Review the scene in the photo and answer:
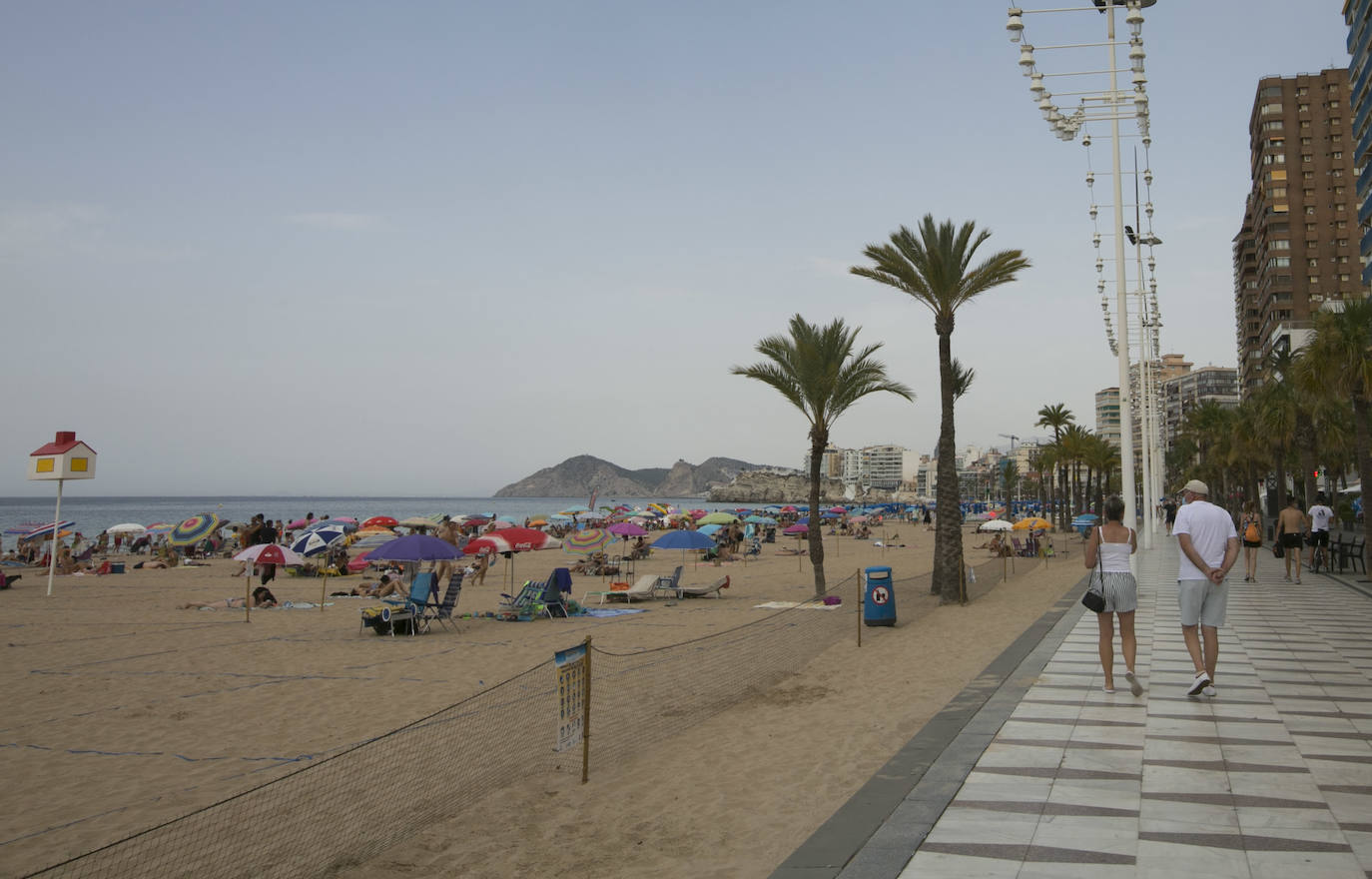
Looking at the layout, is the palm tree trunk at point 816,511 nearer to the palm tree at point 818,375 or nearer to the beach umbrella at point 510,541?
the palm tree at point 818,375

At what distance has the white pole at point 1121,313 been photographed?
66.5ft

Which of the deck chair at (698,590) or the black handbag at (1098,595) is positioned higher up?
the black handbag at (1098,595)

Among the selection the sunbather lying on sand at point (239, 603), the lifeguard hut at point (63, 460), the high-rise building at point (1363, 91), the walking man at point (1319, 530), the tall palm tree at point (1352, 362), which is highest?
the high-rise building at point (1363, 91)

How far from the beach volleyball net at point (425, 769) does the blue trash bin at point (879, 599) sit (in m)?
2.79

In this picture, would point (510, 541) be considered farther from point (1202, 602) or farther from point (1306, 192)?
point (1306, 192)

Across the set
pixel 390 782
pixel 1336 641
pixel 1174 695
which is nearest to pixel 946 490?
pixel 1336 641

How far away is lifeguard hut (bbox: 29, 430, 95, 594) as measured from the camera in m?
19.9

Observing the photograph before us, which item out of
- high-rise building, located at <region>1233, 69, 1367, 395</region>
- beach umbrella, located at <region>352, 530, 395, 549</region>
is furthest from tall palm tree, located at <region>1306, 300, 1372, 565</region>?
high-rise building, located at <region>1233, 69, 1367, 395</region>

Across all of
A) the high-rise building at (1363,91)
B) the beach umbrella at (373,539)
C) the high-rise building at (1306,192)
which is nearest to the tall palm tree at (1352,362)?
the beach umbrella at (373,539)

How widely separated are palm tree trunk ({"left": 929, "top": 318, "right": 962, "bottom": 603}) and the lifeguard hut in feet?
61.2

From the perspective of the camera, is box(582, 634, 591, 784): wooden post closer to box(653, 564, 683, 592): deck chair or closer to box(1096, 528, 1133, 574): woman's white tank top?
box(1096, 528, 1133, 574): woman's white tank top

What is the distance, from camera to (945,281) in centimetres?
1803

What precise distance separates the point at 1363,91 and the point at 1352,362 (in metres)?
43.9

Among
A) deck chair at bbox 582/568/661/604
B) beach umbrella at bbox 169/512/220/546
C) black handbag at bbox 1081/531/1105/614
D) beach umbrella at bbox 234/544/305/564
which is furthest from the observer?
beach umbrella at bbox 169/512/220/546
